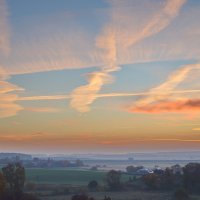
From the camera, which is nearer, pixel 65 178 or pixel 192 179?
pixel 192 179

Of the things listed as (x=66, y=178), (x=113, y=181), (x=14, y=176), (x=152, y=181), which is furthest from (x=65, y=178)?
(x=14, y=176)

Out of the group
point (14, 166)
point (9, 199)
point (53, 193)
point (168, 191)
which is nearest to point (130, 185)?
point (168, 191)

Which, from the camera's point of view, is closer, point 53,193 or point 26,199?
point 26,199

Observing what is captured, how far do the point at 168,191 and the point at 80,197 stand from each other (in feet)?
143

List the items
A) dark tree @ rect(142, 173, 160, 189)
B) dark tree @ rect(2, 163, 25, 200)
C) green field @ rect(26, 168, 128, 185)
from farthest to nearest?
green field @ rect(26, 168, 128, 185)
dark tree @ rect(142, 173, 160, 189)
dark tree @ rect(2, 163, 25, 200)

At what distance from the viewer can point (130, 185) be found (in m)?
109

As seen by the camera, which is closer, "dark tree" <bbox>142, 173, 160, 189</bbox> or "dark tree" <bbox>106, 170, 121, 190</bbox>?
"dark tree" <bbox>142, 173, 160, 189</bbox>

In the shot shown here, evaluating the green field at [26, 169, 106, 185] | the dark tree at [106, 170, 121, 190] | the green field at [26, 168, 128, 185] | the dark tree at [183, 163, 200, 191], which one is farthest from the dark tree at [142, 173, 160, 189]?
the green field at [26, 169, 106, 185]

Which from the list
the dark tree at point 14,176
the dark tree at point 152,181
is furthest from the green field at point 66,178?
the dark tree at point 14,176

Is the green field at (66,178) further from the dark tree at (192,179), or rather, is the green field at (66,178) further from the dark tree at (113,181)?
the dark tree at (192,179)

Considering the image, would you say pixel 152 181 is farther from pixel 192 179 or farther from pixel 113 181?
pixel 113 181

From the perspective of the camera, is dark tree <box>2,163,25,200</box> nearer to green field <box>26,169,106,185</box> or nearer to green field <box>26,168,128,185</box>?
green field <box>26,168,128,185</box>

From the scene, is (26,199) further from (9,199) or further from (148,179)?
(148,179)

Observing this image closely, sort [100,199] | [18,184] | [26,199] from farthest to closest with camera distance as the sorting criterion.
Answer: [18,184], [100,199], [26,199]
